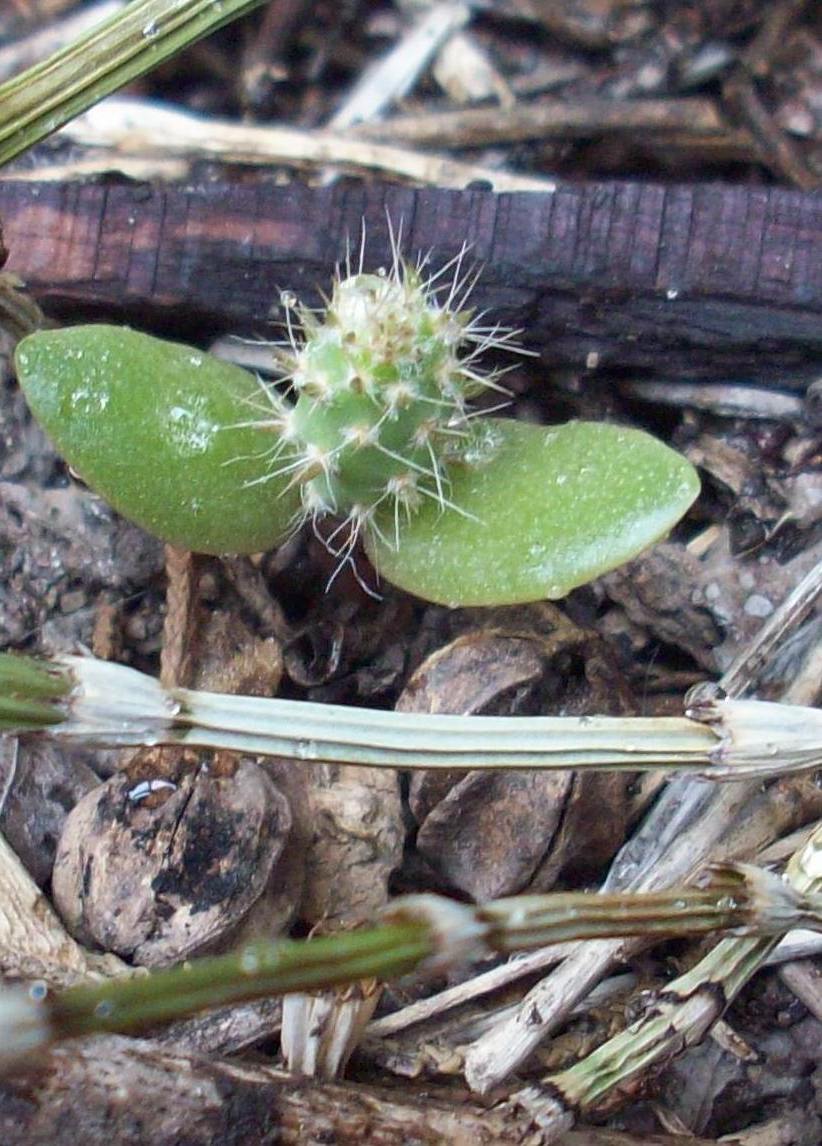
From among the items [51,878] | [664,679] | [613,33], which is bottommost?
[51,878]

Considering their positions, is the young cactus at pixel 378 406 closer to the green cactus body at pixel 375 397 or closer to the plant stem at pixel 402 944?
the green cactus body at pixel 375 397

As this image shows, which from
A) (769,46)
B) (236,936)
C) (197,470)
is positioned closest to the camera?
(236,936)

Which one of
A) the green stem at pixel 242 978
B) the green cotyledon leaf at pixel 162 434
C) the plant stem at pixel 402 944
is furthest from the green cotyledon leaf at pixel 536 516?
the green stem at pixel 242 978

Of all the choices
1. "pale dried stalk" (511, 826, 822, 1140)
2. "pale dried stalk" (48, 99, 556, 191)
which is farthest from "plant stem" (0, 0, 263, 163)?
"pale dried stalk" (511, 826, 822, 1140)

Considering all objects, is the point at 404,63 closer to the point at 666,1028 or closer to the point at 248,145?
the point at 248,145

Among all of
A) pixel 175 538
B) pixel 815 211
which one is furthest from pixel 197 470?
pixel 815 211

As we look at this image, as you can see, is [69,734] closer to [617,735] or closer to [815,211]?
[617,735]

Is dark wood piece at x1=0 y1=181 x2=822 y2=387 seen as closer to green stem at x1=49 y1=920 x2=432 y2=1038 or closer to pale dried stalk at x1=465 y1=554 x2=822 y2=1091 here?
pale dried stalk at x1=465 y1=554 x2=822 y2=1091
